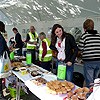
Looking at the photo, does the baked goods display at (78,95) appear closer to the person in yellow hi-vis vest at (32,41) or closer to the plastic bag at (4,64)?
the plastic bag at (4,64)

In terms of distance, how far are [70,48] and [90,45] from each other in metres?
0.33

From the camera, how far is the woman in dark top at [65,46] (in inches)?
95.5

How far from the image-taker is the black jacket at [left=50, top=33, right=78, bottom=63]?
2.46 m

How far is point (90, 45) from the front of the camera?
8.71ft

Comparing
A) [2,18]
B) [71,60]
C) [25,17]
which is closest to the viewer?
[71,60]

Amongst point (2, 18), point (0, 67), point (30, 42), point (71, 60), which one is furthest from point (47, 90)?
point (2, 18)

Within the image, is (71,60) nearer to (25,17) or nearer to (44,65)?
(44,65)

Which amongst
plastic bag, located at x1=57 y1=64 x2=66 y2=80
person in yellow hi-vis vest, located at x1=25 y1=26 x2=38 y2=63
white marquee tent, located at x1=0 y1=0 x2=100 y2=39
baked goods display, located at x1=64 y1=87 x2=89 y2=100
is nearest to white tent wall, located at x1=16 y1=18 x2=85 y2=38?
white marquee tent, located at x1=0 y1=0 x2=100 y2=39

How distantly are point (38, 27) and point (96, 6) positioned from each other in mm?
2964

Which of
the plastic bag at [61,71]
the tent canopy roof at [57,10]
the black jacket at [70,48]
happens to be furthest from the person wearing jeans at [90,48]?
the plastic bag at [61,71]

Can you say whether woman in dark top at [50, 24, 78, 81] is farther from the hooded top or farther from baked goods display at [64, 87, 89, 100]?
baked goods display at [64, 87, 89, 100]

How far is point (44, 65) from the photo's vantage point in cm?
381

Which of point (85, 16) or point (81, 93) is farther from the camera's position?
point (85, 16)

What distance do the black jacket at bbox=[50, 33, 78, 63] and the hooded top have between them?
238 millimetres
